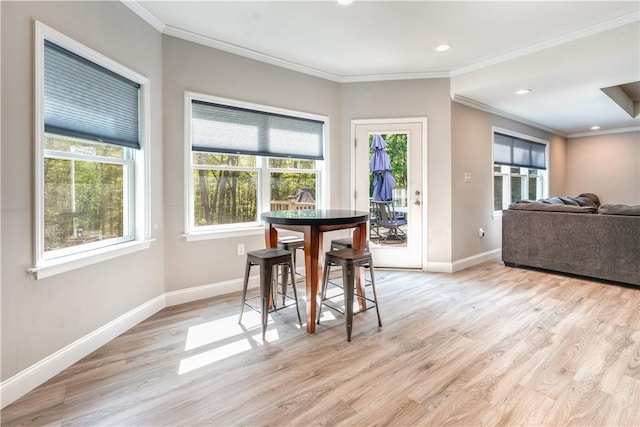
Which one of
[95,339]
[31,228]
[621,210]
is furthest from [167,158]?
[621,210]

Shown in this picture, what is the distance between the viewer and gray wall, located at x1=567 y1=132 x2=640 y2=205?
258 inches

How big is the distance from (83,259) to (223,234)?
1.32m

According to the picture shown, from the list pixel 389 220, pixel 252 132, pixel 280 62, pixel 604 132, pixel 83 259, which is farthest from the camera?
pixel 604 132

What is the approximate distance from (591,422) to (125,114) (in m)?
3.42

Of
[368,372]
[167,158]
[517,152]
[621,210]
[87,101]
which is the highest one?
[517,152]

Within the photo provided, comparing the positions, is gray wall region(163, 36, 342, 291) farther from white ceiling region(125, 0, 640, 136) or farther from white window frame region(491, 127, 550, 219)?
white window frame region(491, 127, 550, 219)

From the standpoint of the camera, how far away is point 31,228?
5.74 ft

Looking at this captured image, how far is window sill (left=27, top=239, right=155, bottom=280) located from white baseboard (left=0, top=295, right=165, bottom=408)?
0.48 metres

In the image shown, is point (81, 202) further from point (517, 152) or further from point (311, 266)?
point (517, 152)

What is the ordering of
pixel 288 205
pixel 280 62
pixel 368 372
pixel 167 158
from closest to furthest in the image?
1. pixel 368 372
2. pixel 167 158
3. pixel 280 62
4. pixel 288 205

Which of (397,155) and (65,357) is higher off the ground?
(397,155)

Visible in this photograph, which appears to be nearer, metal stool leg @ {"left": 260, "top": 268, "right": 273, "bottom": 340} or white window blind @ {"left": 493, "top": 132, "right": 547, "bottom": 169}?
metal stool leg @ {"left": 260, "top": 268, "right": 273, "bottom": 340}

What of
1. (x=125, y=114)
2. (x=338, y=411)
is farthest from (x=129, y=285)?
(x=338, y=411)

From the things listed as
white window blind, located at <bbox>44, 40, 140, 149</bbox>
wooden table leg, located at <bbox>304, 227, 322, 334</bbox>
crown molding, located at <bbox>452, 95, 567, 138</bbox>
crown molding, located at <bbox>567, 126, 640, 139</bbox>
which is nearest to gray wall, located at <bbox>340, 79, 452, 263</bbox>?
crown molding, located at <bbox>452, 95, 567, 138</bbox>
